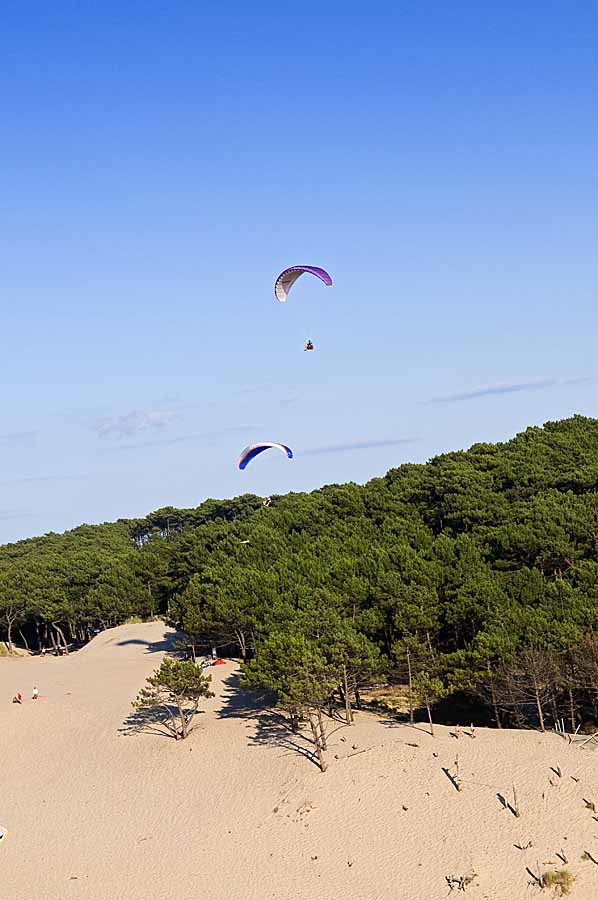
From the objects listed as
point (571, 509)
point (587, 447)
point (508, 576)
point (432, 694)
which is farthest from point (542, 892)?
point (587, 447)

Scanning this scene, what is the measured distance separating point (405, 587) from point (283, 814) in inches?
588

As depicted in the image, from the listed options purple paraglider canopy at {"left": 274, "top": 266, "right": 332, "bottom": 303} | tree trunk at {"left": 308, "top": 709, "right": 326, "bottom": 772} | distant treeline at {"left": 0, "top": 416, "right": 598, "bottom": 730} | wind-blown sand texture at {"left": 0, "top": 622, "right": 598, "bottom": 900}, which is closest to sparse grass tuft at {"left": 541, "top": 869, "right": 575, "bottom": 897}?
wind-blown sand texture at {"left": 0, "top": 622, "right": 598, "bottom": 900}

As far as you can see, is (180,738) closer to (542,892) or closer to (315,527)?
(542,892)

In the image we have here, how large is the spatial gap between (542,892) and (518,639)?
13.9 metres

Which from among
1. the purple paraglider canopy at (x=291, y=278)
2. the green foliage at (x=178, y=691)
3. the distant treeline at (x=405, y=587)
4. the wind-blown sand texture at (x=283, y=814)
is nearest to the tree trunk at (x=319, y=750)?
the wind-blown sand texture at (x=283, y=814)

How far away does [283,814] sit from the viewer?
29656 millimetres

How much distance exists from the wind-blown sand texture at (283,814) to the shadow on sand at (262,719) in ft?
0.37

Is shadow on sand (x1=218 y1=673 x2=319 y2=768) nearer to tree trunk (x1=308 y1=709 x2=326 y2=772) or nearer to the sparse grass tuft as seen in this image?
tree trunk (x1=308 y1=709 x2=326 y2=772)

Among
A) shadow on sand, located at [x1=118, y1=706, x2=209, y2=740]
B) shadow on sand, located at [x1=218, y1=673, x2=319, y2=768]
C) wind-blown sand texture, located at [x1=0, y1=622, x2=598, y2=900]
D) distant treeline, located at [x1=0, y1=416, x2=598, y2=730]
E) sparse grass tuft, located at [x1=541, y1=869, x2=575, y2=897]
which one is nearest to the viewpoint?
sparse grass tuft, located at [x1=541, y1=869, x2=575, y2=897]

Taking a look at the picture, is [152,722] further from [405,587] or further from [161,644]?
[161,644]

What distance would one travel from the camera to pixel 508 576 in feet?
145

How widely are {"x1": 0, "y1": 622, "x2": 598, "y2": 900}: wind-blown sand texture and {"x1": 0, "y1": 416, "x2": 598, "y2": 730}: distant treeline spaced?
3065mm

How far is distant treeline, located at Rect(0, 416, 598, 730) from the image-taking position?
35438 millimetres

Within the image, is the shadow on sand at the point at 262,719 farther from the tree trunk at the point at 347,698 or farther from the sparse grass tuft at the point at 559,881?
the sparse grass tuft at the point at 559,881
